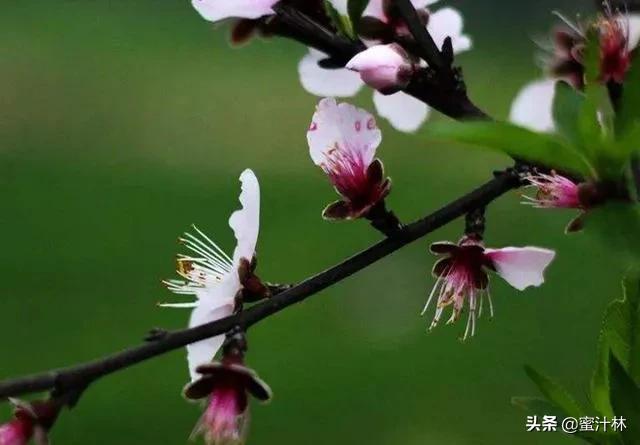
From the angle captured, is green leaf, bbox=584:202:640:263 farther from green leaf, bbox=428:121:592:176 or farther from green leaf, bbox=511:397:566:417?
green leaf, bbox=511:397:566:417

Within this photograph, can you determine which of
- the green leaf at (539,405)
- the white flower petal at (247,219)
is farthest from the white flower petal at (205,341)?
the green leaf at (539,405)

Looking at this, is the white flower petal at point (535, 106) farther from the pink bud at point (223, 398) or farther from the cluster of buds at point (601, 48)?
the pink bud at point (223, 398)

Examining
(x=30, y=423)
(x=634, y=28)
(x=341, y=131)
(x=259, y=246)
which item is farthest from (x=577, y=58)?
(x=259, y=246)

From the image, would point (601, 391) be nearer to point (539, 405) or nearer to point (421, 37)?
point (539, 405)

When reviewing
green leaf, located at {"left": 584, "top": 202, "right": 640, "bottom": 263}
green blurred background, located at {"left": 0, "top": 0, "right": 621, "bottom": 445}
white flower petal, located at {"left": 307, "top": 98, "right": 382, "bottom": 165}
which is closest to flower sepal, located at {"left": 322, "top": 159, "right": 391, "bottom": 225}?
white flower petal, located at {"left": 307, "top": 98, "right": 382, "bottom": 165}

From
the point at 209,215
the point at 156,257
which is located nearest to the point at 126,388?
the point at 156,257

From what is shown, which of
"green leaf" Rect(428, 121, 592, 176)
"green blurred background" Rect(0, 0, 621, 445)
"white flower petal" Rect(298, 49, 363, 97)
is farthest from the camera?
"green blurred background" Rect(0, 0, 621, 445)
